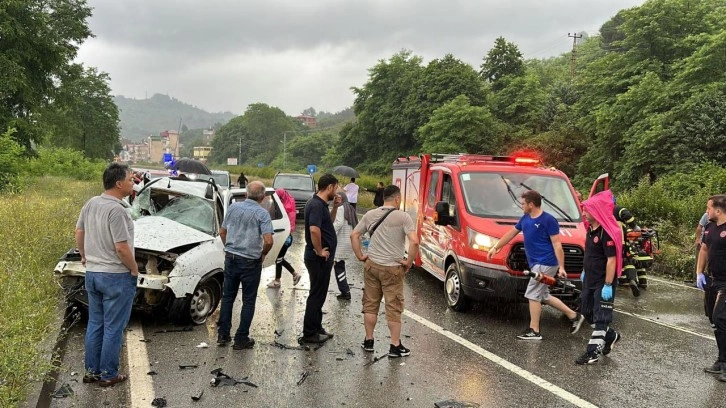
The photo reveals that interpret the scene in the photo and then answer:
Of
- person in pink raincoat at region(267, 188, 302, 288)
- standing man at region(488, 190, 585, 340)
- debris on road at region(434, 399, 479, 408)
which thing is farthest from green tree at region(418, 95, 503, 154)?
debris on road at region(434, 399, 479, 408)

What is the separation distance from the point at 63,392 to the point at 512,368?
404cm

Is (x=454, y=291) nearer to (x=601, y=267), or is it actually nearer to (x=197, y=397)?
(x=601, y=267)

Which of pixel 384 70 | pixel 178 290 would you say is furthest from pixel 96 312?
pixel 384 70

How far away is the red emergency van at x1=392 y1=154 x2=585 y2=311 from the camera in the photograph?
22.5ft

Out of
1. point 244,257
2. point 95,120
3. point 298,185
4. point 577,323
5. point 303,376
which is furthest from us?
point 95,120

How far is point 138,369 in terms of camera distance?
16.4ft

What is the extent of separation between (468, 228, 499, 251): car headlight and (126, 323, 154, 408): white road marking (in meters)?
4.15

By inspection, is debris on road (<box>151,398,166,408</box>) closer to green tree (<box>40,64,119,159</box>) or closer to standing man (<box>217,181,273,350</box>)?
standing man (<box>217,181,273,350</box>)

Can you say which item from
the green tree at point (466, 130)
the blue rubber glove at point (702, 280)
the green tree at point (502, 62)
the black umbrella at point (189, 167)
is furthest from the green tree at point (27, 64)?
the green tree at point (502, 62)

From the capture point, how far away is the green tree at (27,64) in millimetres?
22011

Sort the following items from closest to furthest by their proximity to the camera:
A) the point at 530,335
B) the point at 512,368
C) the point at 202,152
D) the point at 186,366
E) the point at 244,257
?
the point at 186,366 → the point at 512,368 → the point at 244,257 → the point at 530,335 → the point at 202,152

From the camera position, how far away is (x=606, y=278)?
560 cm

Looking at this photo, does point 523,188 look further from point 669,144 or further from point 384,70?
point 384,70

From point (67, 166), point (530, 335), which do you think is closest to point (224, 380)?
point (530, 335)
